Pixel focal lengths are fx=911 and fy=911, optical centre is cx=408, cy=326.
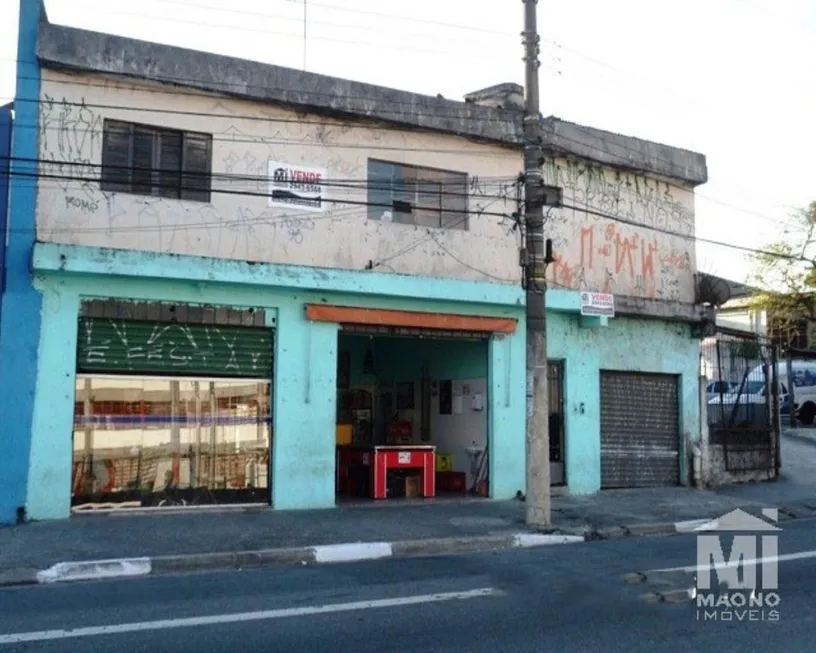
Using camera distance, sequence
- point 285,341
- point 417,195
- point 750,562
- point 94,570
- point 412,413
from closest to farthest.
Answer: point 94,570
point 750,562
point 285,341
point 417,195
point 412,413

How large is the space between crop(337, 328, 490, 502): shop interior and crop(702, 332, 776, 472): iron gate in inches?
220

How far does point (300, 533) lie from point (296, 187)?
5.52m

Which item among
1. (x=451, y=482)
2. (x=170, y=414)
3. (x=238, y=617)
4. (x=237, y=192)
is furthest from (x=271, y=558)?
(x=451, y=482)

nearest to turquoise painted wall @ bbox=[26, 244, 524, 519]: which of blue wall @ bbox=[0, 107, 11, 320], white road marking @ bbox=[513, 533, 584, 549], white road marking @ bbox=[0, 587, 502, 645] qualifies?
blue wall @ bbox=[0, 107, 11, 320]

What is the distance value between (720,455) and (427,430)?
623 cm

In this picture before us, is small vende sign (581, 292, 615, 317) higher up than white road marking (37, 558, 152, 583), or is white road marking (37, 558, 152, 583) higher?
small vende sign (581, 292, 615, 317)

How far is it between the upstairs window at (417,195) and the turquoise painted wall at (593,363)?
2790 millimetres

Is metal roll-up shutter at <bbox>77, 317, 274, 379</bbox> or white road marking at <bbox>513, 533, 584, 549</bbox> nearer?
white road marking at <bbox>513, 533, 584, 549</bbox>

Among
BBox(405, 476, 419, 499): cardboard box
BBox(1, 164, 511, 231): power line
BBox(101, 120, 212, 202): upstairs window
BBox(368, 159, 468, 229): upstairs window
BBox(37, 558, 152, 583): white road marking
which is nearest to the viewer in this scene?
BBox(37, 558, 152, 583): white road marking

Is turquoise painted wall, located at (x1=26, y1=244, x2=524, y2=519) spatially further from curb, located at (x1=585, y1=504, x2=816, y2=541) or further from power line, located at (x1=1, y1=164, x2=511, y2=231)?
curb, located at (x1=585, y1=504, x2=816, y2=541)

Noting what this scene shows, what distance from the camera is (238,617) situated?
727 cm

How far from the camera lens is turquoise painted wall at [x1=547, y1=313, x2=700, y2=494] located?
16922 mm

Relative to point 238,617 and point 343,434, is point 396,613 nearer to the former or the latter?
point 238,617

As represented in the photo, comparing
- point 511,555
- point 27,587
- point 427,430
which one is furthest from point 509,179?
point 27,587
